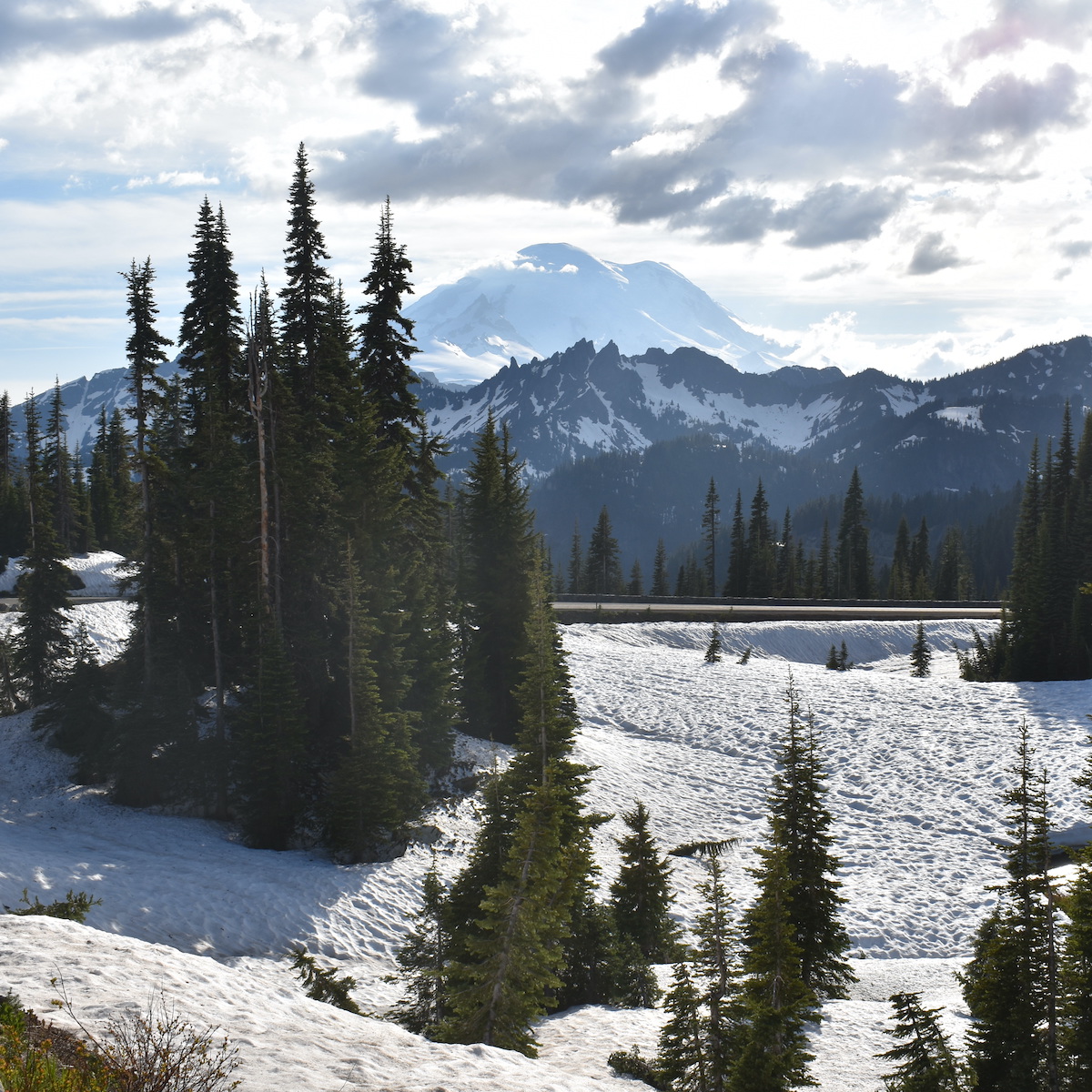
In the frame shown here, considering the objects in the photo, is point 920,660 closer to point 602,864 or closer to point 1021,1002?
point 602,864

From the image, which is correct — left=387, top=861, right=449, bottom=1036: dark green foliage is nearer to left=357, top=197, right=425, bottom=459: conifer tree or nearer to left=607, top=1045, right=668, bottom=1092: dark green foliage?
left=607, top=1045, right=668, bottom=1092: dark green foliage

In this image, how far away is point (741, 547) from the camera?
9256cm

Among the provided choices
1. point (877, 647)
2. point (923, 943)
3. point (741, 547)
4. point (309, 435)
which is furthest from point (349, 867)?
point (741, 547)

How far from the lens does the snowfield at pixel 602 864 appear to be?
10.1m

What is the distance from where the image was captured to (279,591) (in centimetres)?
2475

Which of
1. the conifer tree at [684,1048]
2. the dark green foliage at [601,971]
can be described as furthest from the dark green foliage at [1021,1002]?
the dark green foliage at [601,971]

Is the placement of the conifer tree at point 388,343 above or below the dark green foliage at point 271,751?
above

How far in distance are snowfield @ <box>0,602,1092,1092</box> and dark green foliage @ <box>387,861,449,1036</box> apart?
25.7 inches

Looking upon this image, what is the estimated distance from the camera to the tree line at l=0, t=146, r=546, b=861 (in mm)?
22812

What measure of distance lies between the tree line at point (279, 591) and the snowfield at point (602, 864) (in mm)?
1666

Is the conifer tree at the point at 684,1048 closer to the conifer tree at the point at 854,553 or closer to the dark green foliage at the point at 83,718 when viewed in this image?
the dark green foliage at the point at 83,718

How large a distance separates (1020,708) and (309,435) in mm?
33072

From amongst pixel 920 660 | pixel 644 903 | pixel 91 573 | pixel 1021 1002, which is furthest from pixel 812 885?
pixel 91 573

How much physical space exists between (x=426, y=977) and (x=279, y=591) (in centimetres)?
1311
